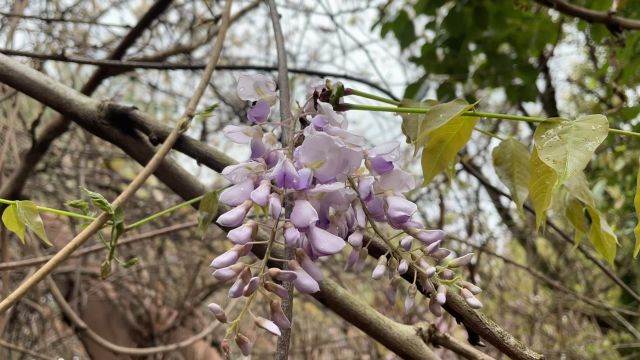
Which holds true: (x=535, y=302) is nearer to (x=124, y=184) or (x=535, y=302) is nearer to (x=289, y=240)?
(x=124, y=184)

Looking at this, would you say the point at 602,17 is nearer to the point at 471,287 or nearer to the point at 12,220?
the point at 471,287

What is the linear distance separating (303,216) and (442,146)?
25 centimetres

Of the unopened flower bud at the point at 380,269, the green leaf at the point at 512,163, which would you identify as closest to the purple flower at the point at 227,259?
the unopened flower bud at the point at 380,269

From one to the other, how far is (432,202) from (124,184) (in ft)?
3.96

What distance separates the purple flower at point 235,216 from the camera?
0.52 meters

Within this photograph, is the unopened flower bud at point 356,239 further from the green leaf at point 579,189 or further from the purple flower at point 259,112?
the green leaf at point 579,189

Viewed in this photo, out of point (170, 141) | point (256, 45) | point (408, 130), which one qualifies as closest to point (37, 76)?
point (170, 141)

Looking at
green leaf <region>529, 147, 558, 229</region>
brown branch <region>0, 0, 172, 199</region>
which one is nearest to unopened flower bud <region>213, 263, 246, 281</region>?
green leaf <region>529, 147, 558, 229</region>

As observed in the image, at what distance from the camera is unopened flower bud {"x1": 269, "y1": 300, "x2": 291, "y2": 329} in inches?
18.6

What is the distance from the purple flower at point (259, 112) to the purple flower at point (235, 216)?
113 mm

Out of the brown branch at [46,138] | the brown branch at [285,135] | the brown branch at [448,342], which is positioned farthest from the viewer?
the brown branch at [46,138]

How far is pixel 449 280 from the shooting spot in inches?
22.6

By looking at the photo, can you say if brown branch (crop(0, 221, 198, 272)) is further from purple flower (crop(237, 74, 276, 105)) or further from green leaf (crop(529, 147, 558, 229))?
green leaf (crop(529, 147, 558, 229))

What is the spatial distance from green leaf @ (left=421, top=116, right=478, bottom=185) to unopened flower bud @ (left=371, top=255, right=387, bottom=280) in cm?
13
